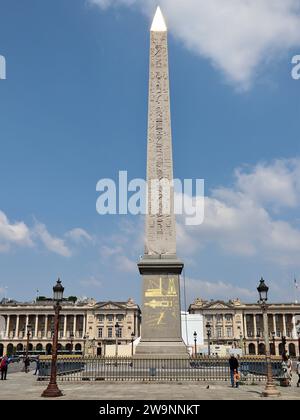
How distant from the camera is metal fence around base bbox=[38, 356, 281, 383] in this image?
21.7 m

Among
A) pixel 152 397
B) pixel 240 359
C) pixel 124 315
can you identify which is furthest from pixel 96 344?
pixel 152 397

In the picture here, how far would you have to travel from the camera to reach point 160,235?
2545 centimetres

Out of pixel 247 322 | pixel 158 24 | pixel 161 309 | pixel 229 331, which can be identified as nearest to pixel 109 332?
pixel 229 331

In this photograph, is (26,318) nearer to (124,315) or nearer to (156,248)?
(124,315)

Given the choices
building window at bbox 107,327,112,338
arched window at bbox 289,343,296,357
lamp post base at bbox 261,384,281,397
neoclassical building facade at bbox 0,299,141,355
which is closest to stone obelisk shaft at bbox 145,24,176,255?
lamp post base at bbox 261,384,281,397

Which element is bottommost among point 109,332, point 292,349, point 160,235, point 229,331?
point 292,349

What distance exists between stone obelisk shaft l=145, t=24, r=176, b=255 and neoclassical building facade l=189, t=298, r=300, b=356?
9325 centimetres

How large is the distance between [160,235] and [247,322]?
99.3 metres

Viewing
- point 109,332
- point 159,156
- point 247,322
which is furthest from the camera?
point 247,322

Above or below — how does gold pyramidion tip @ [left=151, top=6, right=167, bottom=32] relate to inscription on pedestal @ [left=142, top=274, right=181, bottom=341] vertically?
above

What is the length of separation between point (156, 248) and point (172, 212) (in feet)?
7.15

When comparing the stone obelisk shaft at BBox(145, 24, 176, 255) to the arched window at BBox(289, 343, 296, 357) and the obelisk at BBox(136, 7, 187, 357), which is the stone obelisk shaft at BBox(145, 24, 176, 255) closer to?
the obelisk at BBox(136, 7, 187, 357)

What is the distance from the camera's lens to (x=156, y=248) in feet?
82.7

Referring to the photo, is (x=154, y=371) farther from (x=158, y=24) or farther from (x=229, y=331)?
(x=229, y=331)
